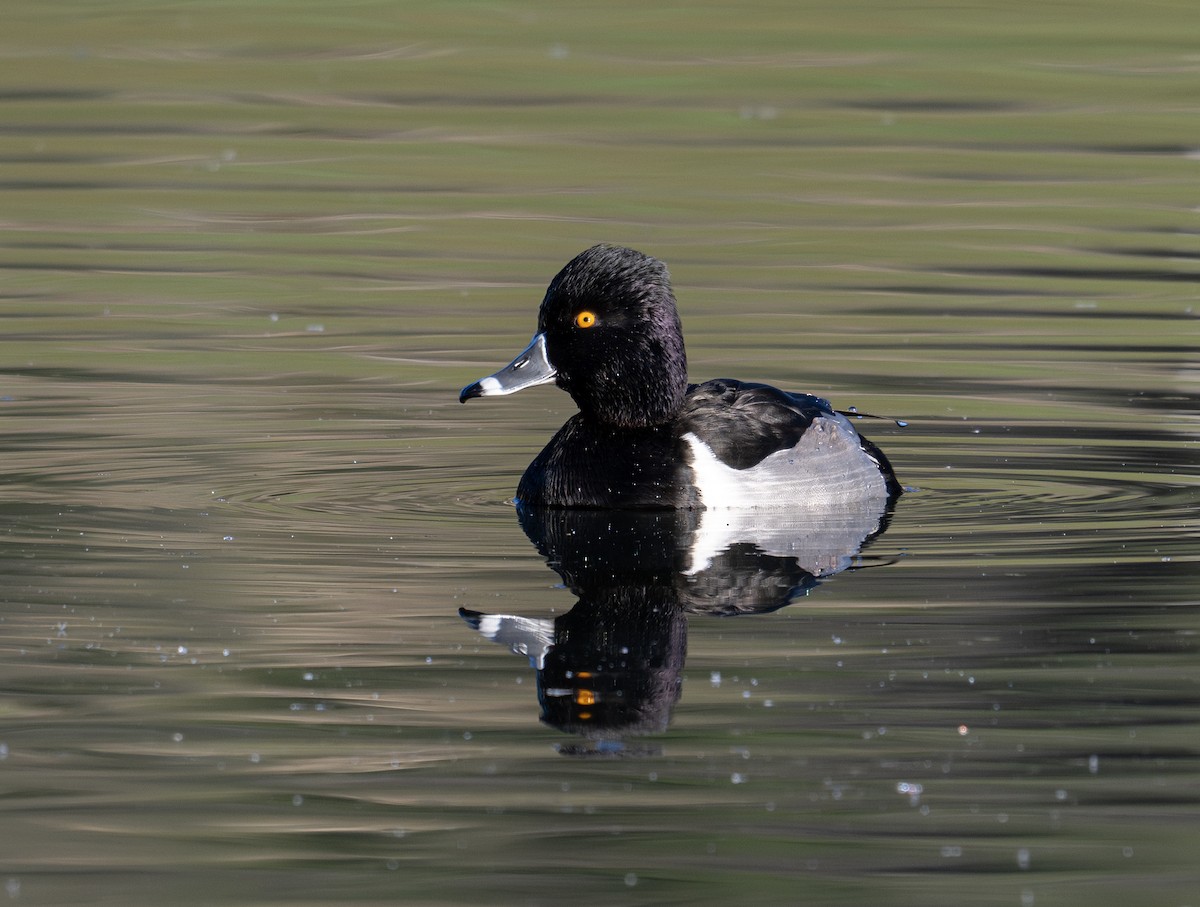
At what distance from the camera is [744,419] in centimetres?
1018

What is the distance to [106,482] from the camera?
10.5 meters

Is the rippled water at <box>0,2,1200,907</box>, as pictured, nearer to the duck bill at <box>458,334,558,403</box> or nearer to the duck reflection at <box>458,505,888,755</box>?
the duck reflection at <box>458,505,888,755</box>

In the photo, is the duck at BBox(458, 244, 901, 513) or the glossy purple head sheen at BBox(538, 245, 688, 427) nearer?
the duck at BBox(458, 244, 901, 513)

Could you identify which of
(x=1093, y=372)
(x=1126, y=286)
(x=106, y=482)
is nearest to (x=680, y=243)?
(x=1126, y=286)

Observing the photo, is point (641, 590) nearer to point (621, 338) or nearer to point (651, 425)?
point (651, 425)

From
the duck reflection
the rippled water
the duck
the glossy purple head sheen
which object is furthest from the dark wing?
the rippled water

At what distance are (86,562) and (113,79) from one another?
17106mm

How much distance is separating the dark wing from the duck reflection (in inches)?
11.9

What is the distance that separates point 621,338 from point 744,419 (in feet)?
2.24

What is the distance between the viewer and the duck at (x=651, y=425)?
392 inches

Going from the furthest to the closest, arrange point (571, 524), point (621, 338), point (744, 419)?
point (621, 338) → point (744, 419) → point (571, 524)

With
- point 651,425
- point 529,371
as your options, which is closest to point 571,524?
point 651,425

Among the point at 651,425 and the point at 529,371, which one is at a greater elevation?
the point at 529,371

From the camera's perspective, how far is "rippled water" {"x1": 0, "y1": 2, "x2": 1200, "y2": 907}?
5.70 m
